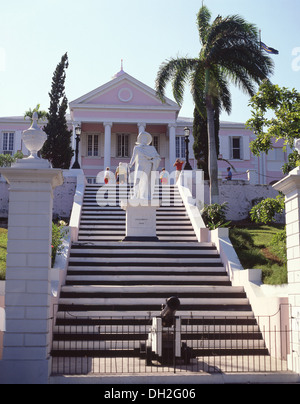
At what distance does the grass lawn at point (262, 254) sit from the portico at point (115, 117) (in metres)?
15.9

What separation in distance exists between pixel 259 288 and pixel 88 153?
81.7 ft

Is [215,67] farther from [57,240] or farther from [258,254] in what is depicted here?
[57,240]

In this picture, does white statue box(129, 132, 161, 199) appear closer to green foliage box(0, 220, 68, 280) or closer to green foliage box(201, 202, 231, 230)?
green foliage box(0, 220, 68, 280)

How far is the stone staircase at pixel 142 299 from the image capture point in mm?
9992

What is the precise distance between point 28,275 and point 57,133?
856 inches

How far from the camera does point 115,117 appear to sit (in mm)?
33406

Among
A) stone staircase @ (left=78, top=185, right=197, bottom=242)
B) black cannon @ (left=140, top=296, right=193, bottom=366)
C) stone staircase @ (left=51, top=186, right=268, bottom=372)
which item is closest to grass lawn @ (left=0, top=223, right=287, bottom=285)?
stone staircase @ (left=51, top=186, right=268, bottom=372)

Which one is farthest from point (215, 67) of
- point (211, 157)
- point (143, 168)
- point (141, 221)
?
point (141, 221)

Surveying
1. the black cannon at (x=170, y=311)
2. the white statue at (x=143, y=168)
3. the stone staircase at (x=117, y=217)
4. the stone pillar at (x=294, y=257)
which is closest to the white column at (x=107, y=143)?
the stone staircase at (x=117, y=217)

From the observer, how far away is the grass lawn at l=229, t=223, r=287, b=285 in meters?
12.3

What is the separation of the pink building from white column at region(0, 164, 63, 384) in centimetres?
2372
